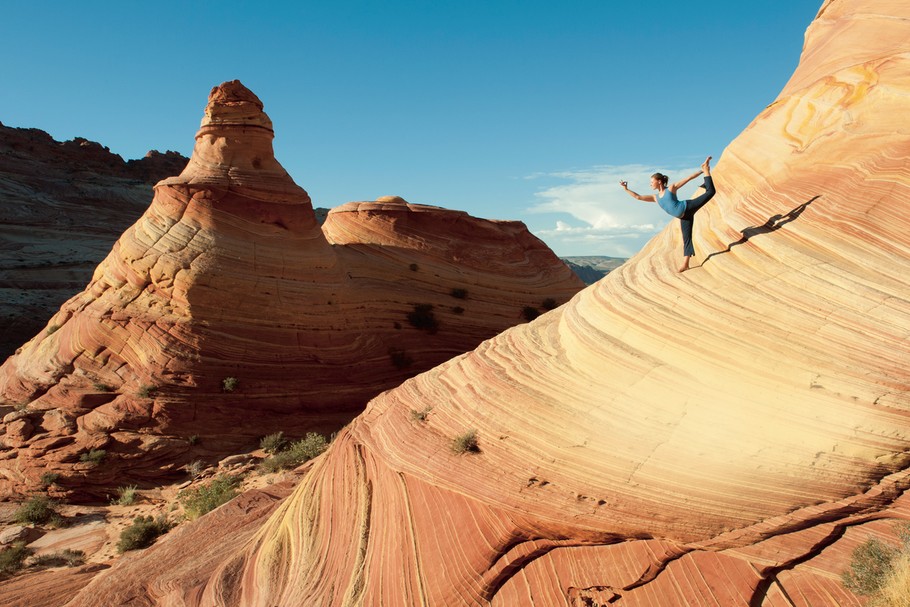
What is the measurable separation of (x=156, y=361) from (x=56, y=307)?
2070 cm

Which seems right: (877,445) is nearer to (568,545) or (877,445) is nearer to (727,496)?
(727,496)

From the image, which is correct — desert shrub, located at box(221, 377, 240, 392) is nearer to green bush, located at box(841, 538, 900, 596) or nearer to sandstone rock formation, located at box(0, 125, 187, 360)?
green bush, located at box(841, 538, 900, 596)

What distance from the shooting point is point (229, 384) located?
16.6 meters

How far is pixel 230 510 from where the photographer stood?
9.91m

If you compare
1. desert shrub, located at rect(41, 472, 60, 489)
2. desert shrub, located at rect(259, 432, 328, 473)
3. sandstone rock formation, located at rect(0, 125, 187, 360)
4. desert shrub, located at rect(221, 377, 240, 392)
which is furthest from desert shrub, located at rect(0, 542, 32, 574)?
sandstone rock formation, located at rect(0, 125, 187, 360)

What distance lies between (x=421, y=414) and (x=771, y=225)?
4821 millimetres

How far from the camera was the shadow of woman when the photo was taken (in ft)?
19.5

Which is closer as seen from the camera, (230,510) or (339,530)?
(339,530)

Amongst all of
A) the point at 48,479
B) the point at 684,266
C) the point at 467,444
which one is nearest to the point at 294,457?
the point at 48,479

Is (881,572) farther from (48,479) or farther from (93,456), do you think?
(48,479)

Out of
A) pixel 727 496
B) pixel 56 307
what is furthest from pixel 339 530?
pixel 56 307

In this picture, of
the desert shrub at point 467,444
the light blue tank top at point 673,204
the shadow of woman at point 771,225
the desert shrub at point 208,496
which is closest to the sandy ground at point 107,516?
the desert shrub at point 208,496

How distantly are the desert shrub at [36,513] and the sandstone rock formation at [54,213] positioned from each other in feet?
60.2

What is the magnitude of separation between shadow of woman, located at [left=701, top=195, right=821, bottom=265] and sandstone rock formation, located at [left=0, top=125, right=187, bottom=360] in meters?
33.0
